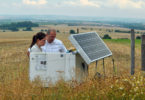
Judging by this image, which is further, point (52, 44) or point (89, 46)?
point (52, 44)

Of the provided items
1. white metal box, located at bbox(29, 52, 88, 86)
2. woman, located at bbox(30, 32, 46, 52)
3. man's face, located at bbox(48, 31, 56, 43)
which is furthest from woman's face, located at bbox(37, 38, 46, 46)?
white metal box, located at bbox(29, 52, 88, 86)

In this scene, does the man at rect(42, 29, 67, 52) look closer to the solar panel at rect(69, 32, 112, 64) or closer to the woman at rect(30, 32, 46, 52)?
the woman at rect(30, 32, 46, 52)

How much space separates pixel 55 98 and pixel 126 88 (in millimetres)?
1202

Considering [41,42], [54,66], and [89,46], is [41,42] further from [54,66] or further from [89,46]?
[89,46]

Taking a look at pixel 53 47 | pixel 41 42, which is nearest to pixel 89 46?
pixel 53 47

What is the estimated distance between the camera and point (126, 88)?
190 inches

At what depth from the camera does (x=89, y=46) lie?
6051 millimetres

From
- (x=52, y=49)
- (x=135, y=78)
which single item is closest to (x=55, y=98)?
(x=135, y=78)

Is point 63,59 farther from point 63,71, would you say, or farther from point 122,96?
point 122,96

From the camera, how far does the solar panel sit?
559cm

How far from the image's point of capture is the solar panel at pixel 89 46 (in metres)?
5.59

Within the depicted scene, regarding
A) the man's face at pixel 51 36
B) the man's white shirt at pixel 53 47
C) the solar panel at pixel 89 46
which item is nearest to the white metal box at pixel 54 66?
the solar panel at pixel 89 46

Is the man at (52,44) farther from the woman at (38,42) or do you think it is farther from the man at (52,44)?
the woman at (38,42)

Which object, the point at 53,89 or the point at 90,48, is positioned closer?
the point at 53,89
